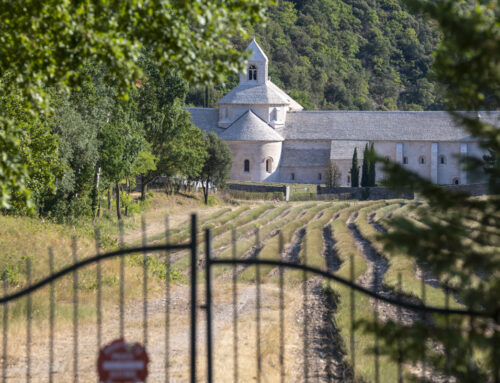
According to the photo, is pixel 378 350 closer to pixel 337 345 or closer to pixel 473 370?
pixel 473 370

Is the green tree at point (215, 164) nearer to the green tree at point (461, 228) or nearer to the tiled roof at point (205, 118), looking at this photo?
the tiled roof at point (205, 118)

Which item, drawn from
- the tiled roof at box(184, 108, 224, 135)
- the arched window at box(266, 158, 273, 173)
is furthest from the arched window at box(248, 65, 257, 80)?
the arched window at box(266, 158, 273, 173)

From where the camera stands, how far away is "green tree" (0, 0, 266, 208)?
5719mm

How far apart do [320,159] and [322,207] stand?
21202mm

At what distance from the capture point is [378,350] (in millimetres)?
3424

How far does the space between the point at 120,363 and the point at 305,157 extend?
56.9 meters

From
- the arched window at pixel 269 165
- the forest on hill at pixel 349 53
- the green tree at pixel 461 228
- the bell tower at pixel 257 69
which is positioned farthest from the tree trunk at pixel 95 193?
the forest on hill at pixel 349 53

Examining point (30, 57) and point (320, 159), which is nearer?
point (30, 57)

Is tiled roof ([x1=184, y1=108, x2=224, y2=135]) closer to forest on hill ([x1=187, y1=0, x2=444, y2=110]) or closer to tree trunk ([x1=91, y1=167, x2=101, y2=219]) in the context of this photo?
forest on hill ([x1=187, y1=0, x2=444, y2=110])

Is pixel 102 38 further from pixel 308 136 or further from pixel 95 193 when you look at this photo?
pixel 308 136

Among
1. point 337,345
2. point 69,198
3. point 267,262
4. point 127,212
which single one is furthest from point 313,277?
point 127,212

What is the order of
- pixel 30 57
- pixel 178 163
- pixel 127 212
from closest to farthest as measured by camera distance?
pixel 30 57, pixel 127 212, pixel 178 163

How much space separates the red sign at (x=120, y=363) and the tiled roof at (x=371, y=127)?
57783 millimetres

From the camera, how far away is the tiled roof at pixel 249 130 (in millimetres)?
57125
